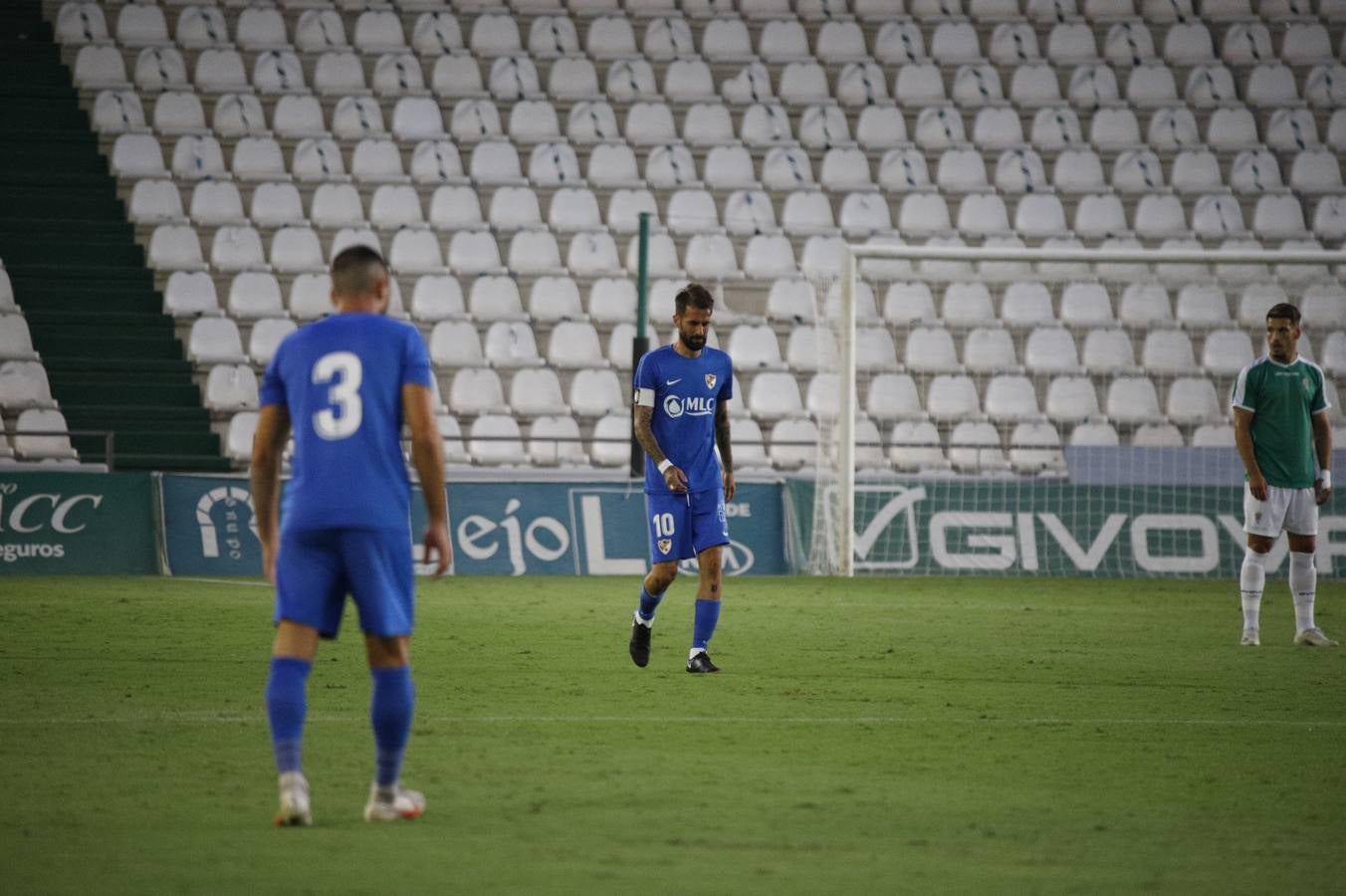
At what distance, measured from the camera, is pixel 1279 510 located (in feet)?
39.0

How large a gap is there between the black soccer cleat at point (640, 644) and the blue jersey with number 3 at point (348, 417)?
481 centimetres

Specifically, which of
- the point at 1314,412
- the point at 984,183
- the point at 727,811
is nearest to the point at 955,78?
the point at 984,183

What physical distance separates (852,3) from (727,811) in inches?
864

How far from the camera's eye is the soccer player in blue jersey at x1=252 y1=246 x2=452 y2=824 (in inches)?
205

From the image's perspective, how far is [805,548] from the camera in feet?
62.6

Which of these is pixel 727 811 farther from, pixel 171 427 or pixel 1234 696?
pixel 171 427

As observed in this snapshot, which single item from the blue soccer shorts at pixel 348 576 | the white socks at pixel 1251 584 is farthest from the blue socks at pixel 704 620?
the blue soccer shorts at pixel 348 576

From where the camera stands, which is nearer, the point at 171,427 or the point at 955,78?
the point at 171,427

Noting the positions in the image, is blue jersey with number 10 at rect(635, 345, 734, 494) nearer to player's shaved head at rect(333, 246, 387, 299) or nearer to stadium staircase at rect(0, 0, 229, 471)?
player's shaved head at rect(333, 246, 387, 299)

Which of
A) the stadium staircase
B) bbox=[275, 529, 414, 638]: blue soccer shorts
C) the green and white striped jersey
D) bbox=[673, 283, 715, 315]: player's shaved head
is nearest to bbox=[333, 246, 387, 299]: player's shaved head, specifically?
bbox=[275, 529, 414, 638]: blue soccer shorts

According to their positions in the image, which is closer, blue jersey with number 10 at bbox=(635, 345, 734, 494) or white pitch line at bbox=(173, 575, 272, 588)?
blue jersey with number 10 at bbox=(635, 345, 734, 494)

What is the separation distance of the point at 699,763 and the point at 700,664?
10.6ft

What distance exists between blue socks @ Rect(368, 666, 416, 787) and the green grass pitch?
0.68 ft

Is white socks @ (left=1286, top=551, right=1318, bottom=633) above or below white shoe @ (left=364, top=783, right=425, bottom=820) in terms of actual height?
below
